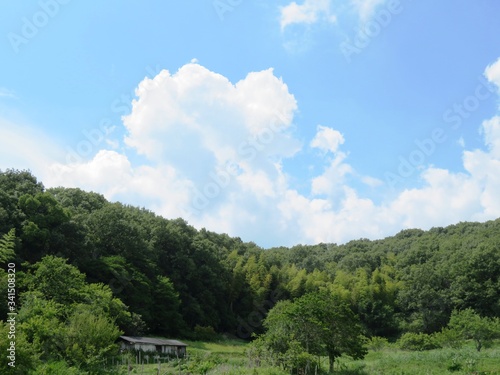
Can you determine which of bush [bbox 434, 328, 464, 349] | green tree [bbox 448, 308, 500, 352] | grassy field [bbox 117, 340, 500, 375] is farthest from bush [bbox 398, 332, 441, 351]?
grassy field [bbox 117, 340, 500, 375]

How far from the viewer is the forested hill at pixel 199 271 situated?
3831 cm

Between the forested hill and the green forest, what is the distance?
0.13 m

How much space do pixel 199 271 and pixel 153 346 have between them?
2120 cm

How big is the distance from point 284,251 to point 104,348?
68.7 meters

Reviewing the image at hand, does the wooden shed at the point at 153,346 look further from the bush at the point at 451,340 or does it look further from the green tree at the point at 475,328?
the green tree at the point at 475,328

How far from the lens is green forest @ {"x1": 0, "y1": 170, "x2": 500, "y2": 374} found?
22469 mm

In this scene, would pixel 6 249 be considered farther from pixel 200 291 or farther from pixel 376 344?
pixel 200 291

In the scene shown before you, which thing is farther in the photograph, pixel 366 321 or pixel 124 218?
pixel 366 321

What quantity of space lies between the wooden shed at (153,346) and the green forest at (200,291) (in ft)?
3.95

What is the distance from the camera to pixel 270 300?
196ft

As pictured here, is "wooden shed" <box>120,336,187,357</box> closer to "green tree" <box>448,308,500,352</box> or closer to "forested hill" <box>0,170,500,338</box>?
"forested hill" <box>0,170,500,338</box>

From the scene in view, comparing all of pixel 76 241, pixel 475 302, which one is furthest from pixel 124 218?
pixel 475 302

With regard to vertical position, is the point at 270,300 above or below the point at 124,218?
below

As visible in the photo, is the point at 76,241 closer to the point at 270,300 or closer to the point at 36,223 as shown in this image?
the point at 36,223
